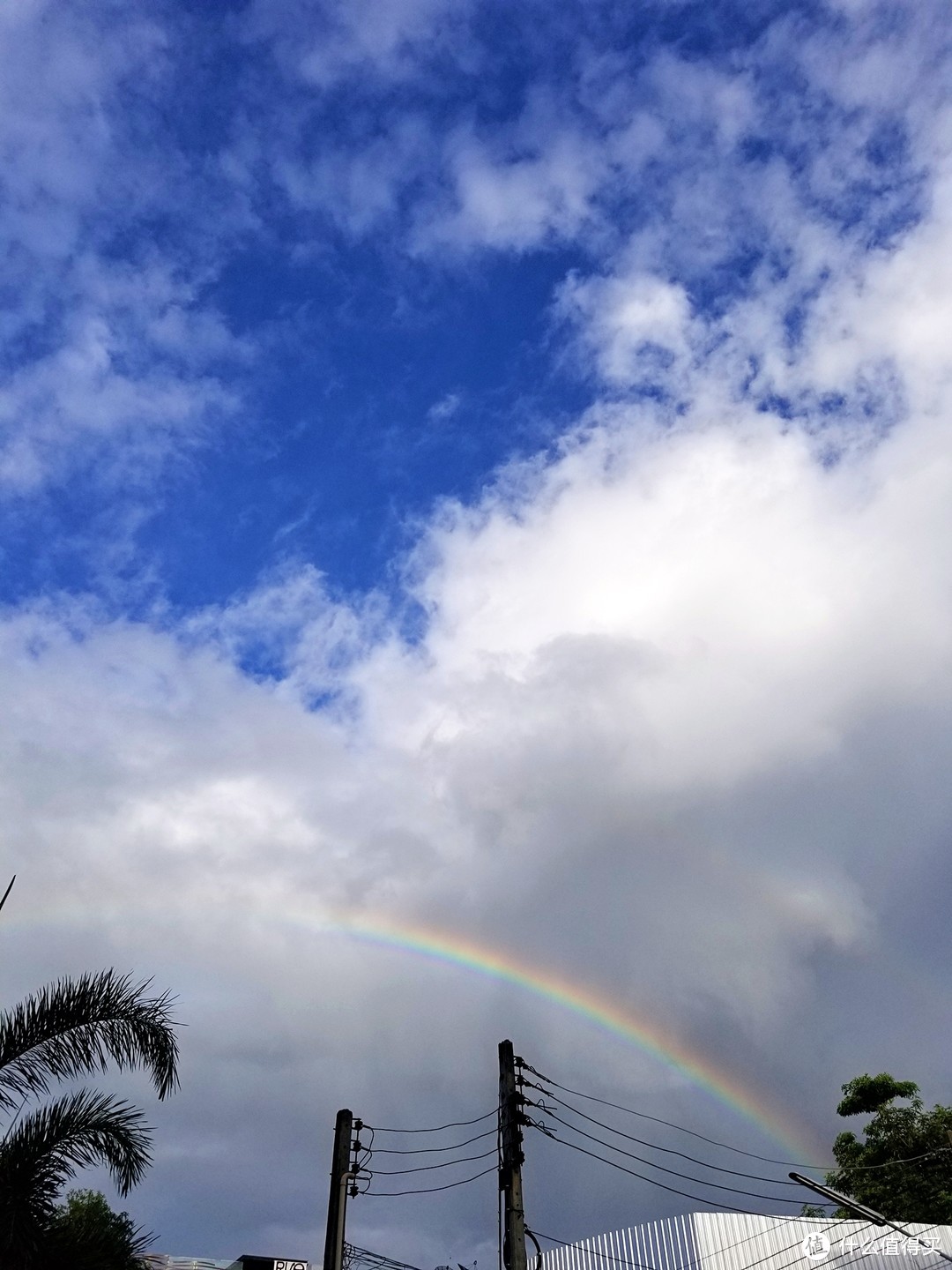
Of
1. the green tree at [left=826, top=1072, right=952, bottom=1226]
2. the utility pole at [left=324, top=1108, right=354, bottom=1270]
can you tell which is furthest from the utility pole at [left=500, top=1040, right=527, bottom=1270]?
the green tree at [left=826, top=1072, right=952, bottom=1226]

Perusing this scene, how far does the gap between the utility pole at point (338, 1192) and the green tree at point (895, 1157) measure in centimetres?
2627

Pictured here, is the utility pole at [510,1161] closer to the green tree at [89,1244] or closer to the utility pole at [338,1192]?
the utility pole at [338,1192]

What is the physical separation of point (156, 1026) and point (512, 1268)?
9960mm

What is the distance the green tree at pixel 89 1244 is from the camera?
13.3 meters

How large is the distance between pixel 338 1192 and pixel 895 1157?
3117 cm

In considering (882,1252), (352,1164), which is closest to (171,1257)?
(352,1164)

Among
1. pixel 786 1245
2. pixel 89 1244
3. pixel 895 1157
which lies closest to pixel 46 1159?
pixel 89 1244

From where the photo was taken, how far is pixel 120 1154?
48.3ft

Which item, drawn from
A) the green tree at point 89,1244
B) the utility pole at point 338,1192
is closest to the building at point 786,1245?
the utility pole at point 338,1192

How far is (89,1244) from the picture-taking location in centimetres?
1370

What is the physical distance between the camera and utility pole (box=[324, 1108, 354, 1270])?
23938 millimetres

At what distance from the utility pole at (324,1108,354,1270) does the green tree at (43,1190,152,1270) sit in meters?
9.89

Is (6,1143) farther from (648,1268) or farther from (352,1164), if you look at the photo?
(648,1268)

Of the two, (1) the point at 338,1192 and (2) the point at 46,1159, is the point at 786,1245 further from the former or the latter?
(2) the point at 46,1159
